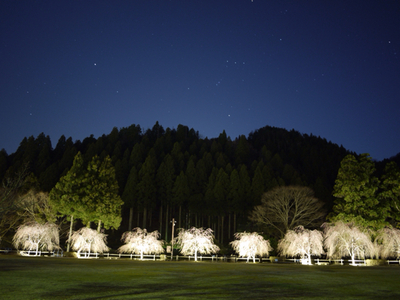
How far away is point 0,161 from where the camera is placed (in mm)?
65312

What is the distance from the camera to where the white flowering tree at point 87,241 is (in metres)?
34.9

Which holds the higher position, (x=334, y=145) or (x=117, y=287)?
(x=334, y=145)

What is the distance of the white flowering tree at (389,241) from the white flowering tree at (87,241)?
30015mm

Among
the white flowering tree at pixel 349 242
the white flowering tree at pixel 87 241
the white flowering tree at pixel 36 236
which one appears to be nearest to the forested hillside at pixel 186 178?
the white flowering tree at pixel 87 241

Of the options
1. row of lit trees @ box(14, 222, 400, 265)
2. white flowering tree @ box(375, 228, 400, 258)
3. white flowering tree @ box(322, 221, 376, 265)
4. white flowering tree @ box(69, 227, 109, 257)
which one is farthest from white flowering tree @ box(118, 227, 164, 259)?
white flowering tree @ box(375, 228, 400, 258)

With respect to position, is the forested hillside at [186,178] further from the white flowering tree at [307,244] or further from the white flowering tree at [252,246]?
the white flowering tree at [307,244]

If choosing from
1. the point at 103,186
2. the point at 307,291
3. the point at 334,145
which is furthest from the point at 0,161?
the point at 334,145

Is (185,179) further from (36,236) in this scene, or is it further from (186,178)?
(36,236)

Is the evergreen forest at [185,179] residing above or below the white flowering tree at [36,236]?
above

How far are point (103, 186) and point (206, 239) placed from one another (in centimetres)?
1459

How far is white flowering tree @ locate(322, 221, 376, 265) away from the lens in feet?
98.6

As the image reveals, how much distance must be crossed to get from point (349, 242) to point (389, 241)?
14.2ft

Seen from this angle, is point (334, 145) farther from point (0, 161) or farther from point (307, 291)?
point (307, 291)

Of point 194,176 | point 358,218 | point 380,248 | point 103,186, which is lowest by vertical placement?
point 380,248
